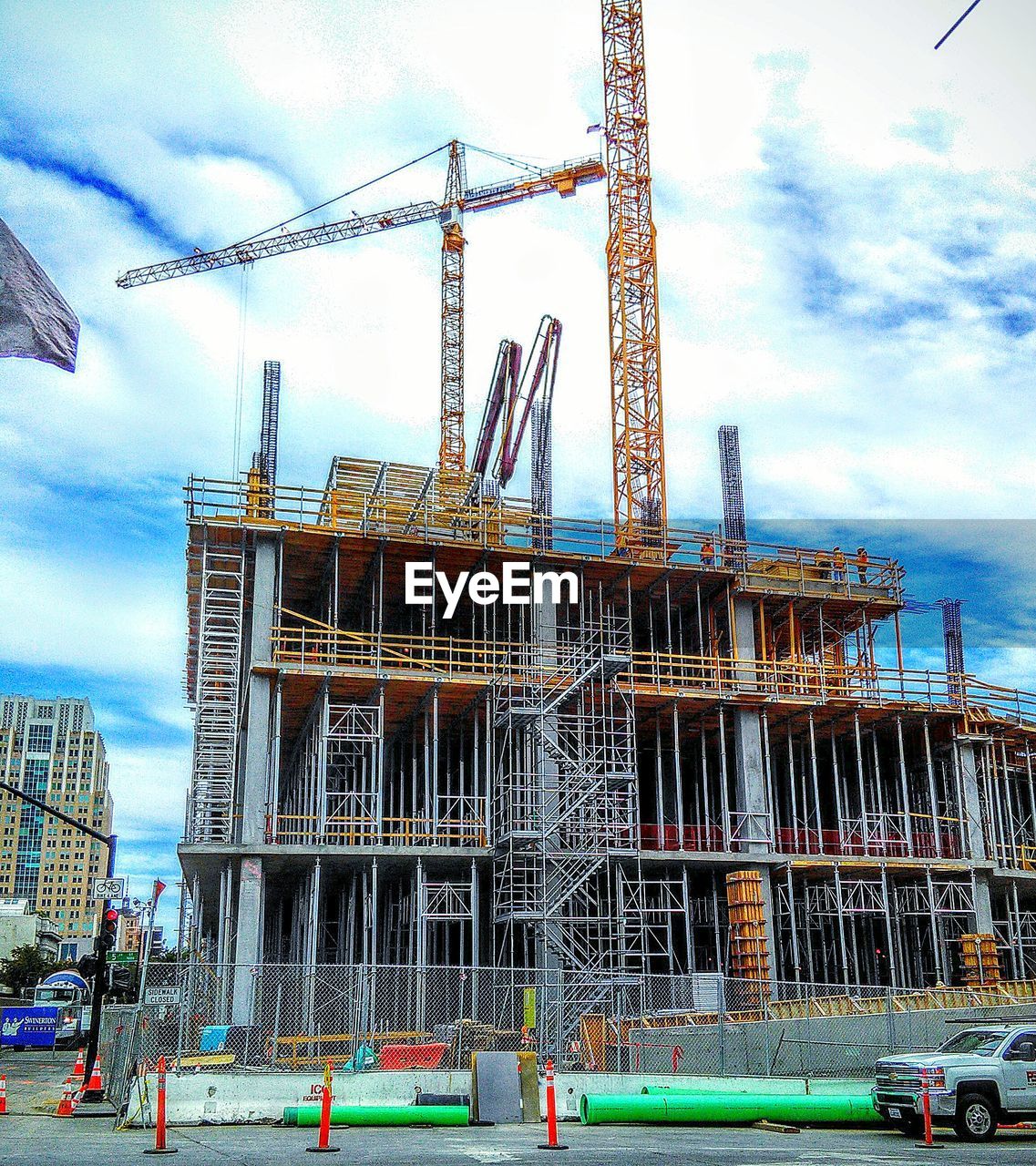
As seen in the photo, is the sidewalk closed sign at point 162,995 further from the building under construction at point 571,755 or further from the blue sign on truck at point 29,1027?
the blue sign on truck at point 29,1027

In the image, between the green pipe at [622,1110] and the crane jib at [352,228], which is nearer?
the green pipe at [622,1110]

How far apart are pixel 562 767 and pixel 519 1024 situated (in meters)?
9.93

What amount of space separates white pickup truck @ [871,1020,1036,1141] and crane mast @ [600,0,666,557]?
3934cm

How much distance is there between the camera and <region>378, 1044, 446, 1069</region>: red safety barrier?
79.8ft

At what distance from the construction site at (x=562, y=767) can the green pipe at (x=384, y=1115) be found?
916 centimetres

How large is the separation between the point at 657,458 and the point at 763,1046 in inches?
1537

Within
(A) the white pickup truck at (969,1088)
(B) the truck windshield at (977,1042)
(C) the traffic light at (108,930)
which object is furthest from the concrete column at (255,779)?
(B) the truck windshield at (977,1042)

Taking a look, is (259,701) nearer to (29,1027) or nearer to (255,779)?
(255,779)

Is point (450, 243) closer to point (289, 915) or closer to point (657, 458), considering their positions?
point (657, 458)

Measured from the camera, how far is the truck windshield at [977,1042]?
2009 cm

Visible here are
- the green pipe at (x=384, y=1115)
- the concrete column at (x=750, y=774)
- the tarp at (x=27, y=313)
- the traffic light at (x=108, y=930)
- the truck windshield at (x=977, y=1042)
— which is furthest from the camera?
the concrete column at (x=750, y=774)

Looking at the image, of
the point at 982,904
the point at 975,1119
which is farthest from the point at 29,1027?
the point at 975,1119

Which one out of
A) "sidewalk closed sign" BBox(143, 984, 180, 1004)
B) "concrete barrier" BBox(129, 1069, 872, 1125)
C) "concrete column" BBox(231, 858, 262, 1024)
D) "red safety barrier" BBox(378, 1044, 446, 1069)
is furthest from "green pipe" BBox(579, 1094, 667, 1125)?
"concrete column" BBox(231, 858, 262, 1024)

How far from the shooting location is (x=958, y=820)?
45.6m
